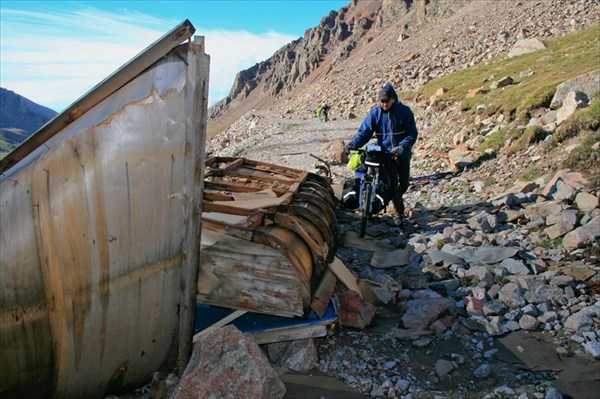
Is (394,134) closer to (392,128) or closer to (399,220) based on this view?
(392,128)

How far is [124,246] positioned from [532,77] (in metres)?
17.7

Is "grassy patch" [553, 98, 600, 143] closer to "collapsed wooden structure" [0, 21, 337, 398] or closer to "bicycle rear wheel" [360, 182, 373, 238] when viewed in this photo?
"bicycle rear wheel" [360, 182, 373, 238]

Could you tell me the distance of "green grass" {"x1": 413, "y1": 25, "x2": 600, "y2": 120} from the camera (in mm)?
12062

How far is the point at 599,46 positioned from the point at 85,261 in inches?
870

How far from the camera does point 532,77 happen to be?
17484 millimetres

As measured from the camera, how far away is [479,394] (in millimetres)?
3498

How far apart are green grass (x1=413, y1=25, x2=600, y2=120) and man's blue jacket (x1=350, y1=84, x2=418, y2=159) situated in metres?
5.49

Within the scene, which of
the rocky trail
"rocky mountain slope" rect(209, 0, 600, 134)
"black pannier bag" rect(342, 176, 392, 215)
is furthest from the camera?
"rocky mountain slope" rect(209, 0, 600, 134)

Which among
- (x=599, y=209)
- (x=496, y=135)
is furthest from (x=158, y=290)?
(x=496, y=135)

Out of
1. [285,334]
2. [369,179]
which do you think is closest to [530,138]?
[369,179]

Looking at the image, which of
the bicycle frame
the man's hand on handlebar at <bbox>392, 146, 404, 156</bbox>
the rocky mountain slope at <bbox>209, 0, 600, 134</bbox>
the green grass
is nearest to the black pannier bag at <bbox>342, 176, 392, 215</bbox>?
the bicycle frame

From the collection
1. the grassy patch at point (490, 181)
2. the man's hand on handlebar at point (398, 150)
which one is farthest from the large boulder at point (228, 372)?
the grassy patch at point (490, 181)

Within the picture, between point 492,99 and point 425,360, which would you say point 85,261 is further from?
point 492,99

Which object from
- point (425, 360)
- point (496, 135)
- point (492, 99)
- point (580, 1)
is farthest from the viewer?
point (580, 1)
